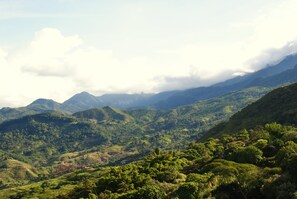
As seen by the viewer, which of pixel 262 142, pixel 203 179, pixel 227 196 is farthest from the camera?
pixel 262 142

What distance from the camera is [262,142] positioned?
307 ft

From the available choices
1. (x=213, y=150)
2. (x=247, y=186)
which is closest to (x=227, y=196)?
(x=247, y=186)

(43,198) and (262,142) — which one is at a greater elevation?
(262,142)

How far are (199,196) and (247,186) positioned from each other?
8.52m

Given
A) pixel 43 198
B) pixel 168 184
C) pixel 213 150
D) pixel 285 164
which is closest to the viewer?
pixel 285 164

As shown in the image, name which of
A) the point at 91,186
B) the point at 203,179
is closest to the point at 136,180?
the point at 91,186

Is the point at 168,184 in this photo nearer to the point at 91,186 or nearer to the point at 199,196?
the point at 199,196

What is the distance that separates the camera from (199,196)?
59.2 metres

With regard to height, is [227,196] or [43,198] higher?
[227,196]

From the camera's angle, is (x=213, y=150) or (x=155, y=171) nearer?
(x=155, y=171)

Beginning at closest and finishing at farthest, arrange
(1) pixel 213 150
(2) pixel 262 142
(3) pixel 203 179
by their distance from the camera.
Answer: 1. (3) pixel 203 179
2. (2) pixel 262 142
3. (1) pixel 213 150

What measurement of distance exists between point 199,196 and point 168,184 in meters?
20.9

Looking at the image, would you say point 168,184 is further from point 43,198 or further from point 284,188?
→ point 43,198

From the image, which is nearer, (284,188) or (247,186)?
(284,188)
